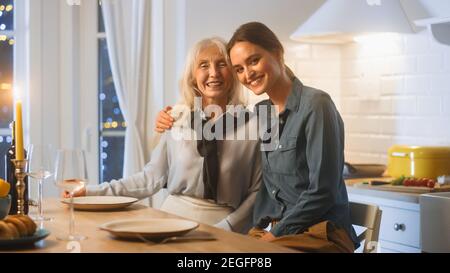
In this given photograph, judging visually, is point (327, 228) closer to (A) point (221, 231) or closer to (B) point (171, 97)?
(A) point (221, 231)

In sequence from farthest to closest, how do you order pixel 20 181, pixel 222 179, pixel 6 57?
pixel 6 57, pixel 222 179, pixel 20 181

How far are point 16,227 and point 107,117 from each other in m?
2.50

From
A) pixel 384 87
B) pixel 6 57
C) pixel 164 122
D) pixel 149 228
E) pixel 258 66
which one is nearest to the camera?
pixel 149 228

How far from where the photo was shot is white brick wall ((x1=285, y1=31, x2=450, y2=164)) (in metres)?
3.60

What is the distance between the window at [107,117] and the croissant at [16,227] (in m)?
2.44

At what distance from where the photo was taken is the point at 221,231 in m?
1.96

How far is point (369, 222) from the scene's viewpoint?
2.27 metres

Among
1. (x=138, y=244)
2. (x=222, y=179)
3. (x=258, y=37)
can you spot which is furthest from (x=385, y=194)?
(x=138, y=244)

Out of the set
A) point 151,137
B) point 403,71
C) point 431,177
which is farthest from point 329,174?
point 151,137

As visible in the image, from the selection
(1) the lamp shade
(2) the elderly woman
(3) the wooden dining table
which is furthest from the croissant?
(1) the lamp shade

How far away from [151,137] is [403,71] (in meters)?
1.45

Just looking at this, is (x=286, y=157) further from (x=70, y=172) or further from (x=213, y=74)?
(x=70, y=172)

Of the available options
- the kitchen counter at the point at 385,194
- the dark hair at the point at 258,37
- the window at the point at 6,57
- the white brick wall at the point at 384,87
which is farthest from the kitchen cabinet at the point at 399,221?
the window at the point at 6,57

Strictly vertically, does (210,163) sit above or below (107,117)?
below
